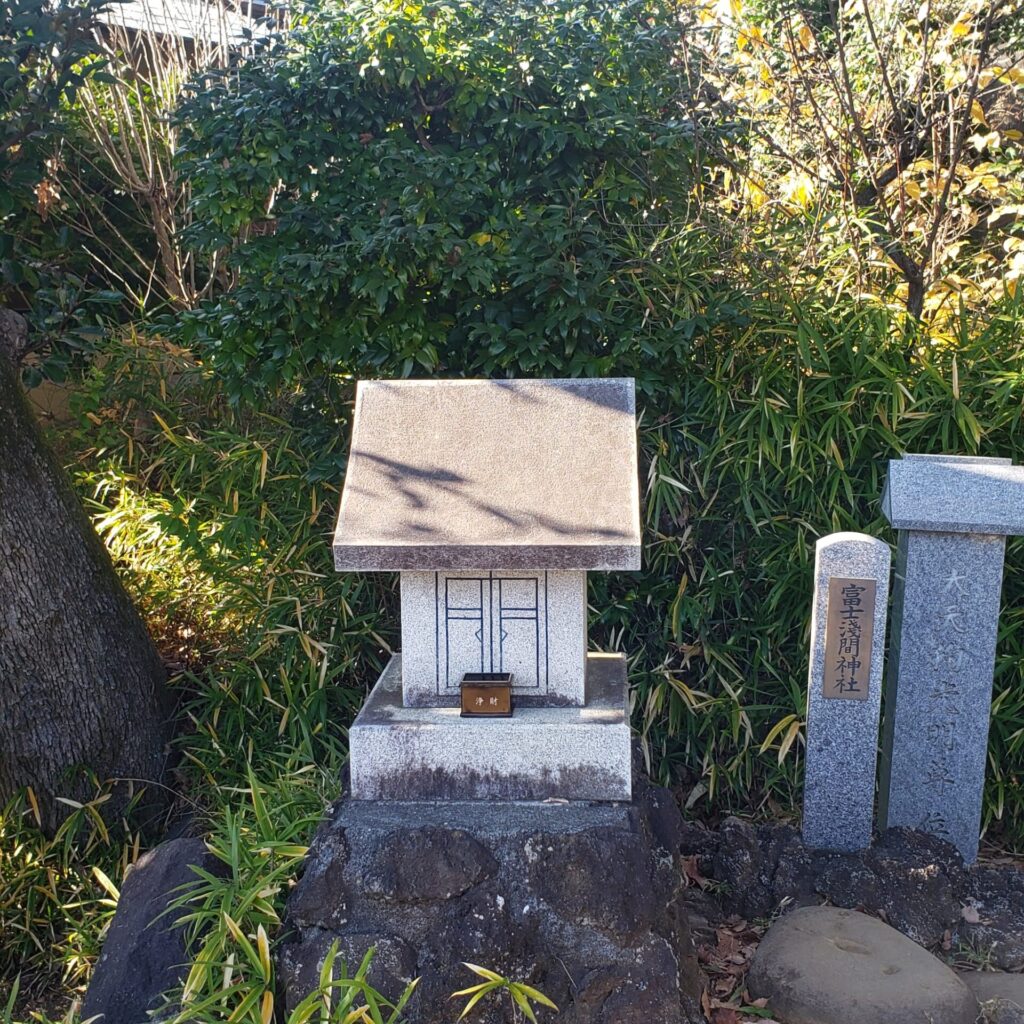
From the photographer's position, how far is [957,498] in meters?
3.55

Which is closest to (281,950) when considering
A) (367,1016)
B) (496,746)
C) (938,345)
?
(367,1016)

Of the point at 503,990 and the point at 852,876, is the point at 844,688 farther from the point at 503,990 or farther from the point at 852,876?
the point at 503,990

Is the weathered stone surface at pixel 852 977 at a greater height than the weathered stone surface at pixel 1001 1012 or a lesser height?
greater

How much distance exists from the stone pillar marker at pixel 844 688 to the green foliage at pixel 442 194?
3.82ft

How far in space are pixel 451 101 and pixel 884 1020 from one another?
369 centimetres

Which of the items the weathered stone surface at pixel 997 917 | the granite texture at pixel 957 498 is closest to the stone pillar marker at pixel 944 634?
the granite texture at pixel 957 498

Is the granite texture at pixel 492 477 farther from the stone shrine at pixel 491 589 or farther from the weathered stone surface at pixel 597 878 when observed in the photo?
the weathered stone surface at pixel 597 878

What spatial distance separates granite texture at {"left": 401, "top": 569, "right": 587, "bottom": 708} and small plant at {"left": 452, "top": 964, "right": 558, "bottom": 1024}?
31.2 inches

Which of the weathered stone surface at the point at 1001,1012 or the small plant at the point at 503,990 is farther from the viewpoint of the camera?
the weathered stone surface at the point at 1001,1012

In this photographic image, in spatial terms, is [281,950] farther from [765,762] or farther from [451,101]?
[451,101]

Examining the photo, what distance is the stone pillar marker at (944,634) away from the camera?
3559 millimetres

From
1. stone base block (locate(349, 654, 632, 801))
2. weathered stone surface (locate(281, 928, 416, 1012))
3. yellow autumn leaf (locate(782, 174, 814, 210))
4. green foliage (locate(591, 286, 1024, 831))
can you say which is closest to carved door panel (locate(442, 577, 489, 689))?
stone base block (locate(349, 654, 632, 801))

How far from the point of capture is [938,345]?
14.3ft

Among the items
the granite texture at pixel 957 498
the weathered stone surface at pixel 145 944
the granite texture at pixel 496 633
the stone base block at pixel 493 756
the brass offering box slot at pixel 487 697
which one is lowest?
the weathered stone surface at pixel 145 944
